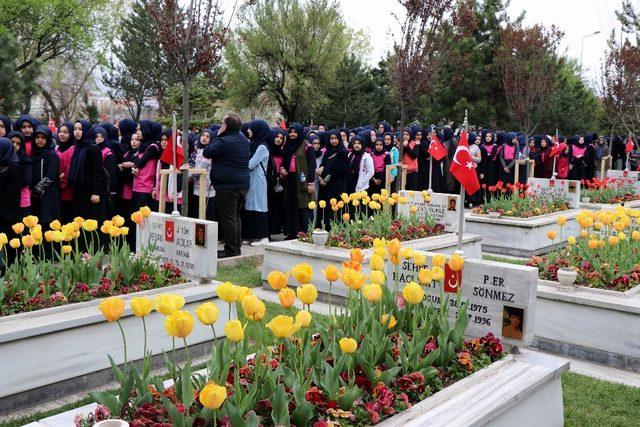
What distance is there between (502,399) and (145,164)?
7.77 meters

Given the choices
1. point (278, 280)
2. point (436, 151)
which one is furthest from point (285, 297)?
point (436, 151)

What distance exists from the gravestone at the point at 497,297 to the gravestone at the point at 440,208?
17.4ft

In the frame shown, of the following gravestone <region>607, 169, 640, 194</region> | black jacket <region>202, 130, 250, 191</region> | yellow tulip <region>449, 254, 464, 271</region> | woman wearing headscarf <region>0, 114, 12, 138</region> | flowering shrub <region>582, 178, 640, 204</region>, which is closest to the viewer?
yellow tulip <region>449, 254, 464, 271</region>

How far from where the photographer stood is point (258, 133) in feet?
37.1

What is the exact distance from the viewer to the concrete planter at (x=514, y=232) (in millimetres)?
11460

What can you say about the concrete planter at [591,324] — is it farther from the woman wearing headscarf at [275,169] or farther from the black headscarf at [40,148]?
the black headscarf at [40,148]

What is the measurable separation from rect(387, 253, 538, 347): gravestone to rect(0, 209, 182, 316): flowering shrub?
2.58 metres

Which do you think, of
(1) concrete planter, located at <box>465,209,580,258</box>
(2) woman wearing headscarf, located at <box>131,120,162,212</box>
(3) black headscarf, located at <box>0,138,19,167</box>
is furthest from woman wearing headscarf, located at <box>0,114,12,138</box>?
(1) concrete planter, located at <box>465,209,580,258</box>

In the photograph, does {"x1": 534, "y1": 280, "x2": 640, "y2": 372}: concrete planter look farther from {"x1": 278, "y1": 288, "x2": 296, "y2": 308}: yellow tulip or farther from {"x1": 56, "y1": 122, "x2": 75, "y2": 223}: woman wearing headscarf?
{"x1": 56, "y1": 122, "x2": 75, "y2": 223}: woman wearing headscarf

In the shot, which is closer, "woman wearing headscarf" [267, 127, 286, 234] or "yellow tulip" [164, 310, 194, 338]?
"yellow tulip" [164, 310, 194, 338]

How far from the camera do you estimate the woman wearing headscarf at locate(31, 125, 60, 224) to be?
945cm

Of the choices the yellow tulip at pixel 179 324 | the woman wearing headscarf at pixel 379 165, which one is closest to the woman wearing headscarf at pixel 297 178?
the woman wearing headscarf at pixel 379 165

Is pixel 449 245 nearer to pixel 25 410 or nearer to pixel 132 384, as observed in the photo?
pixel 25 410

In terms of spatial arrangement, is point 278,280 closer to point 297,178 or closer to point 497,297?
point 497,297
